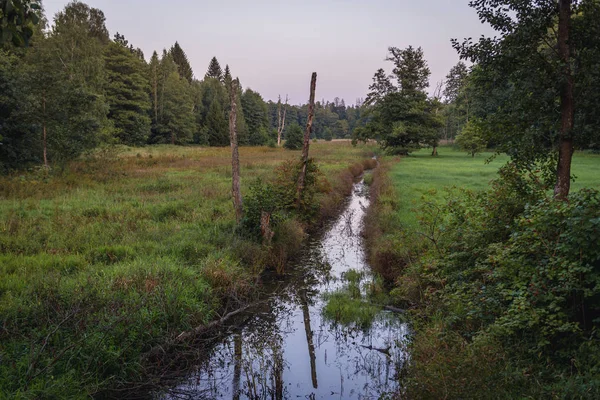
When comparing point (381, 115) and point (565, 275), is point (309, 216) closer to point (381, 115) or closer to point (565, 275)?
point (565, 275)

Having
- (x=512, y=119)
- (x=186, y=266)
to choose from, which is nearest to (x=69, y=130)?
(x=186, y=266)

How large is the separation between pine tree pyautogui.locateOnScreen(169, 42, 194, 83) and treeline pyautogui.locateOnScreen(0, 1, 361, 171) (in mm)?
231

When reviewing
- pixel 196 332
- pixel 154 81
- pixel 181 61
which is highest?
pixel 181 61

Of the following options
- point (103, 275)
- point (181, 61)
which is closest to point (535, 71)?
point (103, 275)

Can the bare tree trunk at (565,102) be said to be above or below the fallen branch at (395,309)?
above

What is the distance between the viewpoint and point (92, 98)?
21797mm

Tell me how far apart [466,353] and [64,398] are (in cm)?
494

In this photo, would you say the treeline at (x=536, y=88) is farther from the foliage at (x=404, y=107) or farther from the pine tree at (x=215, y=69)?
the pine tree at (x=215, y=69)

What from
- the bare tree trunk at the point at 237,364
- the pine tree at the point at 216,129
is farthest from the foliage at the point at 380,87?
the bare tree trunk at the point at 237,364

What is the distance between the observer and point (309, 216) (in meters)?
15.7

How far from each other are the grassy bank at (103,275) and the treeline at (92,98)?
324 cm

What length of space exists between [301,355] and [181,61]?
8903 cm

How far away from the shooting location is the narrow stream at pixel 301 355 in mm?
5695

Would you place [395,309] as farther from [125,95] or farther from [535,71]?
[125,95]
